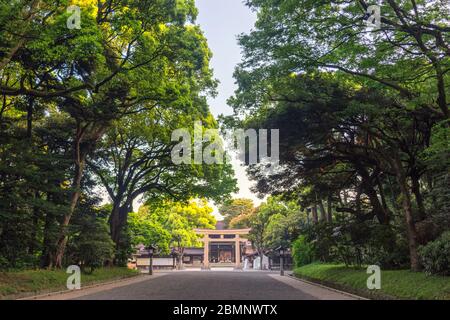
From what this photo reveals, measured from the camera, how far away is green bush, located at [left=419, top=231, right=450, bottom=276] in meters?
11.1

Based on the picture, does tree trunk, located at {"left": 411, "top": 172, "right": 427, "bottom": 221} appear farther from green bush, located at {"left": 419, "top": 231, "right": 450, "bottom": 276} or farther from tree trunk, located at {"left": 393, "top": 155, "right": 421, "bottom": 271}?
green bush, located at {"left": 419, "top": 231, "right": 450, "bottom": 276}

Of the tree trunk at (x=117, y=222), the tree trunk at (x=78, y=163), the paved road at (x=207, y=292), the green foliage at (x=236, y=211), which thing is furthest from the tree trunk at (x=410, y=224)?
the green foliage at (x=236, y=211)

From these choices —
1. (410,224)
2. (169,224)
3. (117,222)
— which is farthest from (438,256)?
(169,224)

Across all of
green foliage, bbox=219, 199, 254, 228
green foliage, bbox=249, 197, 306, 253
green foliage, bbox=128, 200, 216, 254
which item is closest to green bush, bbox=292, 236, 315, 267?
green foliage, bbox=249, 197, 306, 253

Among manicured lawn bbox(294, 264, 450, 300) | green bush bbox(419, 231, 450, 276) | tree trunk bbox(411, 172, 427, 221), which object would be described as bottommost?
manicured lawn bbox(294, 264, 450, 300)

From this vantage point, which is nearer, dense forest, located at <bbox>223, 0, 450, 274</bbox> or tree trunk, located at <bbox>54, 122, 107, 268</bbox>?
dense forest, located at <bbox>223, 0, 450, 274</bbox>

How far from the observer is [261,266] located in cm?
4897

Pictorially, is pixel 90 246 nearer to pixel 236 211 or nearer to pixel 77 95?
pixel 77 95

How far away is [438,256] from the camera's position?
37.3ft

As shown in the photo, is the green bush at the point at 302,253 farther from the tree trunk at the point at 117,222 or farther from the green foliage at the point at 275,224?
the tree trunk at the point at 117,222

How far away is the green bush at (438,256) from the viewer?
36.4ft

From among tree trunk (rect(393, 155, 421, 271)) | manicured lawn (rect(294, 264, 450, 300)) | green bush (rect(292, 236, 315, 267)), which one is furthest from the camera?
green bush (rect(292, 236, 315, 267))

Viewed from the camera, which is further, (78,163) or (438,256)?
(78,163)
